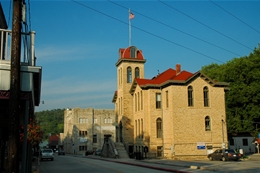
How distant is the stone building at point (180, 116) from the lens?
3753 centimetres

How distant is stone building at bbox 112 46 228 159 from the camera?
123 feet

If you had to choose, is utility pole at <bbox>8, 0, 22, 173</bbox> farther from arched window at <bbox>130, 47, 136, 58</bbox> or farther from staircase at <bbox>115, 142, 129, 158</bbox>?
arched window at <bbox>130, 47, 136, 58</bbox>

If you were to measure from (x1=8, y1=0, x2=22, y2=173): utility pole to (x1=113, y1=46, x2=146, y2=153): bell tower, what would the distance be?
39357 mm

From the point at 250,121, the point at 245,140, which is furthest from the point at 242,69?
the point at 245,140

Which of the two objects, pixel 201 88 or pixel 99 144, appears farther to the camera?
pixel 99 144

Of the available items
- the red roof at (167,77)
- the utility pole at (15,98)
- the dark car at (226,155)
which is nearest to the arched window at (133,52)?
the red roof at (167,77)

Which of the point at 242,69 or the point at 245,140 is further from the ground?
the point at 242,69

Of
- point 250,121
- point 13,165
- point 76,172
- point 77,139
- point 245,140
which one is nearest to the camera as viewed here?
point 13,165

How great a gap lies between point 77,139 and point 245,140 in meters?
41.0

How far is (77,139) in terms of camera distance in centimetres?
7788

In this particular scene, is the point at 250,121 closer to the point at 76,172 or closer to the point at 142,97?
the point at 142,97

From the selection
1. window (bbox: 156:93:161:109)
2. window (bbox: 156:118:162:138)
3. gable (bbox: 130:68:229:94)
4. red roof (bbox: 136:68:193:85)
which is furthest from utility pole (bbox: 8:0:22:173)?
window (bbox: 156:93:161:109)

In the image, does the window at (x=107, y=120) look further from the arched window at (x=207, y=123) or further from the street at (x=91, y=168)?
the street at (x=91, y=168)

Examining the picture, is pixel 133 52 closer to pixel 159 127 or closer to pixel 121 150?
pixel 159 127
